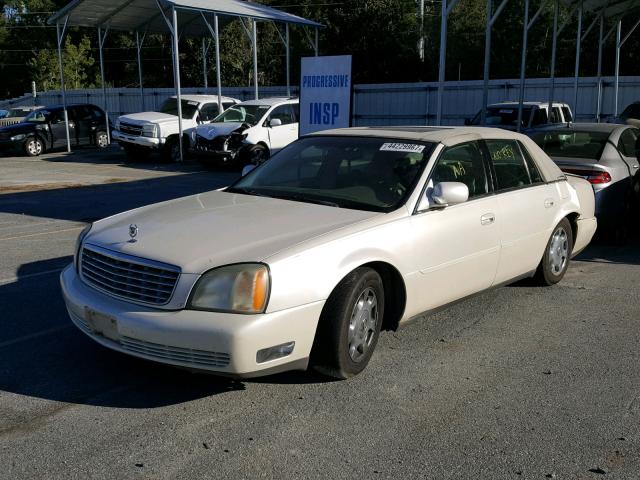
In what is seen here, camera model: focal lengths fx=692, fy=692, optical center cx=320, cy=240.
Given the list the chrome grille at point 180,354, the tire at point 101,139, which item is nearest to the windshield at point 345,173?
the chrome grille at point 180,354

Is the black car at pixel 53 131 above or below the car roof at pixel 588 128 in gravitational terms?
below

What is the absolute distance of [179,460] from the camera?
3387 millimetres

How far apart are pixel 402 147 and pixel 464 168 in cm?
54

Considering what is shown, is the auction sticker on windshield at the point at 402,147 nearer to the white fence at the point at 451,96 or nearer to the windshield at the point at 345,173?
the windshield at the point at 345,173

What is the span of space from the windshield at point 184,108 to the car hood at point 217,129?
2.88m

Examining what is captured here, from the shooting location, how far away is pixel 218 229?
434 cm

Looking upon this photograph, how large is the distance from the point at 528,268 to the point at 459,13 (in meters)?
41.0

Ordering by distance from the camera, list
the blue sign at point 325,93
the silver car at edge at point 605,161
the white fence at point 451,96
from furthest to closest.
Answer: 1. the white fence at point 451,96
2. the blue sign at point 325,93
3. the silver car at edge at point 605,161

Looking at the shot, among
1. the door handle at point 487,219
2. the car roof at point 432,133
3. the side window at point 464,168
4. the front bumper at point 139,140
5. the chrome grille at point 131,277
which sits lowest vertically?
the front bumper at point 139,140

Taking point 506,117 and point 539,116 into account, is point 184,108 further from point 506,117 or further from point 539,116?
point 539,116

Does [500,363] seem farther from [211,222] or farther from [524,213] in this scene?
[211,222]

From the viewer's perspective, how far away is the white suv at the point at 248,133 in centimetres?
1755

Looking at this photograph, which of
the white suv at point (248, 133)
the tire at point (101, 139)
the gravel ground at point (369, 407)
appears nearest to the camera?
the gravel ground at point (369, 407)

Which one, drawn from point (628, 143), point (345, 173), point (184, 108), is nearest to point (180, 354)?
point (345, 173)
